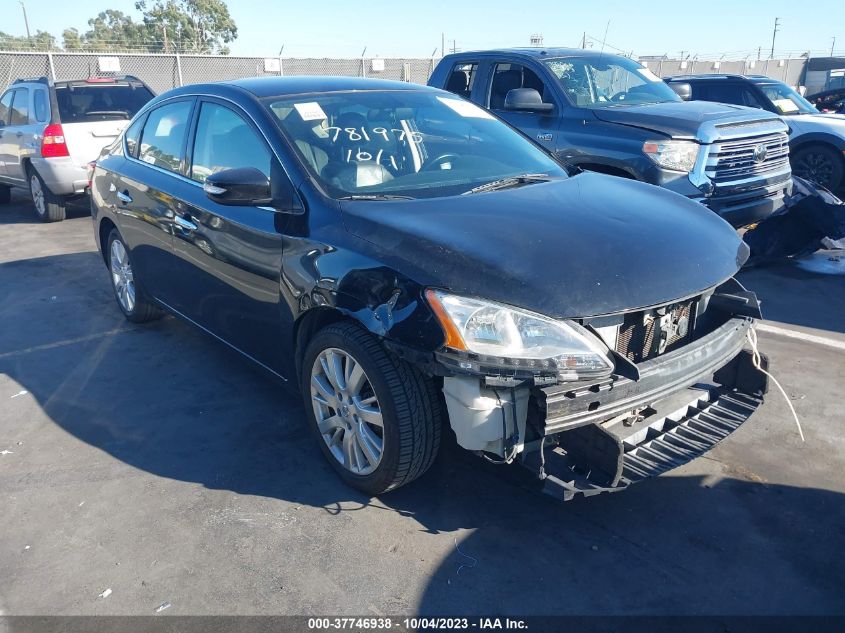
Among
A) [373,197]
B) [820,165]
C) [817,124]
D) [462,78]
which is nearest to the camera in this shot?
[373,197]

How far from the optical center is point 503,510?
3250mm

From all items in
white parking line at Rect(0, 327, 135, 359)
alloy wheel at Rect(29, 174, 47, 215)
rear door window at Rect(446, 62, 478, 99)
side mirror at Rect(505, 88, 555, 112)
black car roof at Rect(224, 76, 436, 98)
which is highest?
black car roof at Rect(224, 76, 436, 98)

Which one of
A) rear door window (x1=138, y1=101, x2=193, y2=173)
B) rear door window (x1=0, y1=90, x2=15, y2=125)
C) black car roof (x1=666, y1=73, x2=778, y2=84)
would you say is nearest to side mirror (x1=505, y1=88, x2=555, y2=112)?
rear door window (x1=138, y1=101, x2=193, y2=173)

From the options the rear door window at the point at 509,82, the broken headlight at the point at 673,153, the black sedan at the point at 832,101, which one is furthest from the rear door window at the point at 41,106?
the black sedan at the point at 832,101

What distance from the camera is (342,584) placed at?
283 cm

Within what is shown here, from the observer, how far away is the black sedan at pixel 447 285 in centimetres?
270

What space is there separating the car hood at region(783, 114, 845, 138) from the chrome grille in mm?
3380

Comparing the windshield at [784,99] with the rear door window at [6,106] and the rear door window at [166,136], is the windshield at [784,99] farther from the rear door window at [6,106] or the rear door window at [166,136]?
the rear door window at [6,106]

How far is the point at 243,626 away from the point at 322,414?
42.2 inches

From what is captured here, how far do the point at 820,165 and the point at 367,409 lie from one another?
31.0ft

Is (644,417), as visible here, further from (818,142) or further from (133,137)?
(818,142)

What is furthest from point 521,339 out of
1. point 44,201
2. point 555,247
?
point 44,201

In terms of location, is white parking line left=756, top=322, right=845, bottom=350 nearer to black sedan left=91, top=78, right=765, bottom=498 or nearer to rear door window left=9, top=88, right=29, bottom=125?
black sedan left=91, top=78, right=765, bottom=498

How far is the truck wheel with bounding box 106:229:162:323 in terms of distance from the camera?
215 inches
